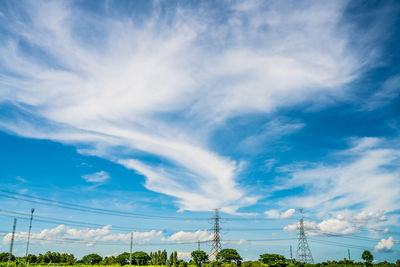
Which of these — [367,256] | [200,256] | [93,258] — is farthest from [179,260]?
[367,256]

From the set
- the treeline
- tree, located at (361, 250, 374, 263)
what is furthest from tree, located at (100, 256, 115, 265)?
tree, located at (361, 250, 374, 263)

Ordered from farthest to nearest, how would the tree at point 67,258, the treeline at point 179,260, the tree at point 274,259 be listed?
the tree at point 67,258 < the tree at point 274,259 < the treeline at point 179,260

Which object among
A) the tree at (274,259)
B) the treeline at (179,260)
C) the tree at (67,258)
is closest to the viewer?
the treeline at (179,260)

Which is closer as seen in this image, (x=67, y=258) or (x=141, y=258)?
(x=67, y=258)

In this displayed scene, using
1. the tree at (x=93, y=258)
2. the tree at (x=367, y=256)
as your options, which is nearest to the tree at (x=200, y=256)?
the tree at (x=93, y=258)

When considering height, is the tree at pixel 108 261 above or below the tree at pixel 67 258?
below

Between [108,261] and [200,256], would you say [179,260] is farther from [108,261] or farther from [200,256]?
[108,261]

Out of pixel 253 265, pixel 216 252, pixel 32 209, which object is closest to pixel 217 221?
pixel 216 252

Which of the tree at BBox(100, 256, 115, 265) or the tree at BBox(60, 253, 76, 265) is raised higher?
the tree at BBox(60, 253, 76, 265)

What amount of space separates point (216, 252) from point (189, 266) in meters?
17.5

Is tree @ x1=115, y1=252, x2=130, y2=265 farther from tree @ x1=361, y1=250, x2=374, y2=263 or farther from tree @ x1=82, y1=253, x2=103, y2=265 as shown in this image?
tree @ x1=361, y1=250, x2=374, y2=263

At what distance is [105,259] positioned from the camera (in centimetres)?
14488

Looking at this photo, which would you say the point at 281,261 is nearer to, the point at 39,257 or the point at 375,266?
the point at 375,266

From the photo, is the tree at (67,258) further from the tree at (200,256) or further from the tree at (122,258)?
the tree at (200,256)
